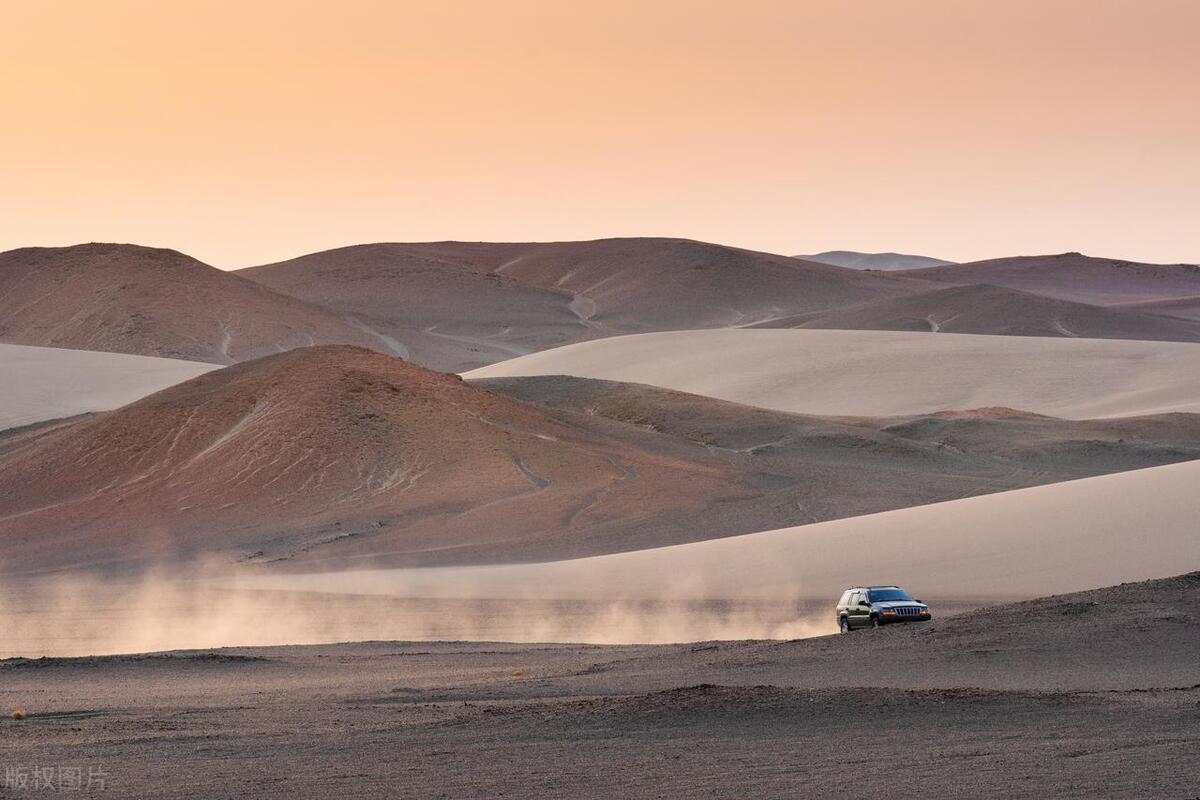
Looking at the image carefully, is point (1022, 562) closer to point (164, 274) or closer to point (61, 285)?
point (164, 274)

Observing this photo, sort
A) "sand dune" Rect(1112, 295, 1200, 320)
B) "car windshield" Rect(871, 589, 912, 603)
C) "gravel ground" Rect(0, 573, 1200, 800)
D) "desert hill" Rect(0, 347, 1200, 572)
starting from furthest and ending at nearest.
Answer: "sand dune" Rect(1112, 295, 1200, 320), "desert hill" Rect(0, 347, 1200, 572), "car windshield" Rect(871, 589, 912, 603), "gravel ground" Rect(0, 573, 1200, 800)

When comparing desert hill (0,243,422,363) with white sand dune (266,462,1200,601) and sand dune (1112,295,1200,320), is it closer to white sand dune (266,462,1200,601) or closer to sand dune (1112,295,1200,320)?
sand dune (1112,295,1200,320)

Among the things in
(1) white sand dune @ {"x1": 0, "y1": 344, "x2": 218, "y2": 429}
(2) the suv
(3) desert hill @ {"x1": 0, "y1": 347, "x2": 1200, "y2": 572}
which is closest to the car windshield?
(2) the suv

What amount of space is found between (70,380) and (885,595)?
242ft

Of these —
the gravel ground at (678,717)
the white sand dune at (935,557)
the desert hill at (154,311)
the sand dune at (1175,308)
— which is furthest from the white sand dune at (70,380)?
the sand dune at (1175,308)

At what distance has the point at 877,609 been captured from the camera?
25562 mm

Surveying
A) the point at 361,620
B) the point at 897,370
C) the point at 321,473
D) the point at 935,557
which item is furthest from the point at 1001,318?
the point at 361,620

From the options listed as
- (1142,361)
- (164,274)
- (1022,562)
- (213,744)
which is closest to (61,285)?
(164,274)

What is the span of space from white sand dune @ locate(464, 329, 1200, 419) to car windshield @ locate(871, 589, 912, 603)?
2352 inches

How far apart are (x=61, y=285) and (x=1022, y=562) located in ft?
487

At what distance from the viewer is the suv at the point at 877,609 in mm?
25531

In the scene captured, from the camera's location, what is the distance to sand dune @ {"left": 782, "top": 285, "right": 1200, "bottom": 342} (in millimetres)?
146250

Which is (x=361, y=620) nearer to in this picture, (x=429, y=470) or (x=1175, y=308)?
(x=429, y=470)

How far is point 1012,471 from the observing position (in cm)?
6594
